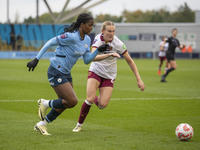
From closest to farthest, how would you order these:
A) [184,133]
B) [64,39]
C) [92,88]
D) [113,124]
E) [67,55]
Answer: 1. [184,133]
2. [64,39]
3. [67,55]
4. [92,88]
5. [113,124]

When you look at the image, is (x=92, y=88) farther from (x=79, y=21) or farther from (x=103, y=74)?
(x=79, y=21)

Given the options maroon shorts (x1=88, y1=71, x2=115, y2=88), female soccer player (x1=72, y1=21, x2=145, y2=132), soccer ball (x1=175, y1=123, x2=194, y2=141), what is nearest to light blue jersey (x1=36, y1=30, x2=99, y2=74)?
female soccer player (x1=72, y1=21, x2=145, y2=132)

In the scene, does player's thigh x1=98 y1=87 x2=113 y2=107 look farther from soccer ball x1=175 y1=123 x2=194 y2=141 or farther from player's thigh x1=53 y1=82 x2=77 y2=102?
soccer ball x1=175 y1=123 x2=194 y2=141

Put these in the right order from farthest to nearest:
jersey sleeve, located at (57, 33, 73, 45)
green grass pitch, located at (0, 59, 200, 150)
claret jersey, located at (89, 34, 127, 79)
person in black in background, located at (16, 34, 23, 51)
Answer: person in black in background, located at (16, 34, 23, 51) < claret jersey, located at (89, 34, 127, 79) < jersey sleeve, located at (57, 33, 73, 45) < green grass pitch, located at (0, 59, 200, 150)

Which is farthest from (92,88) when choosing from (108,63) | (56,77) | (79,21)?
(79,21)

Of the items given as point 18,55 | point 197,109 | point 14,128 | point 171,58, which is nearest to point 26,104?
point 14,128

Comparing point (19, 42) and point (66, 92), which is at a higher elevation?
point (66, 92)

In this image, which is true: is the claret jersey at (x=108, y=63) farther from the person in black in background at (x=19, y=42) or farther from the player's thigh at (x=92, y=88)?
the person in black in background at (x=19, y=42)

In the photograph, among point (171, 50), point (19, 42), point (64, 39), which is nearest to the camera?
point (64, 39)

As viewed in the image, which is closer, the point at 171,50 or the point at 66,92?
the point at 66,92

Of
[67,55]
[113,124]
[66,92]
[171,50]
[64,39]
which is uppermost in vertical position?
[64,39]

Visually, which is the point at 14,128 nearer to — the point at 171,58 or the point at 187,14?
the point at 171,58

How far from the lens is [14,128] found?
28.2ft

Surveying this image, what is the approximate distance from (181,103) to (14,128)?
621 centimetres
